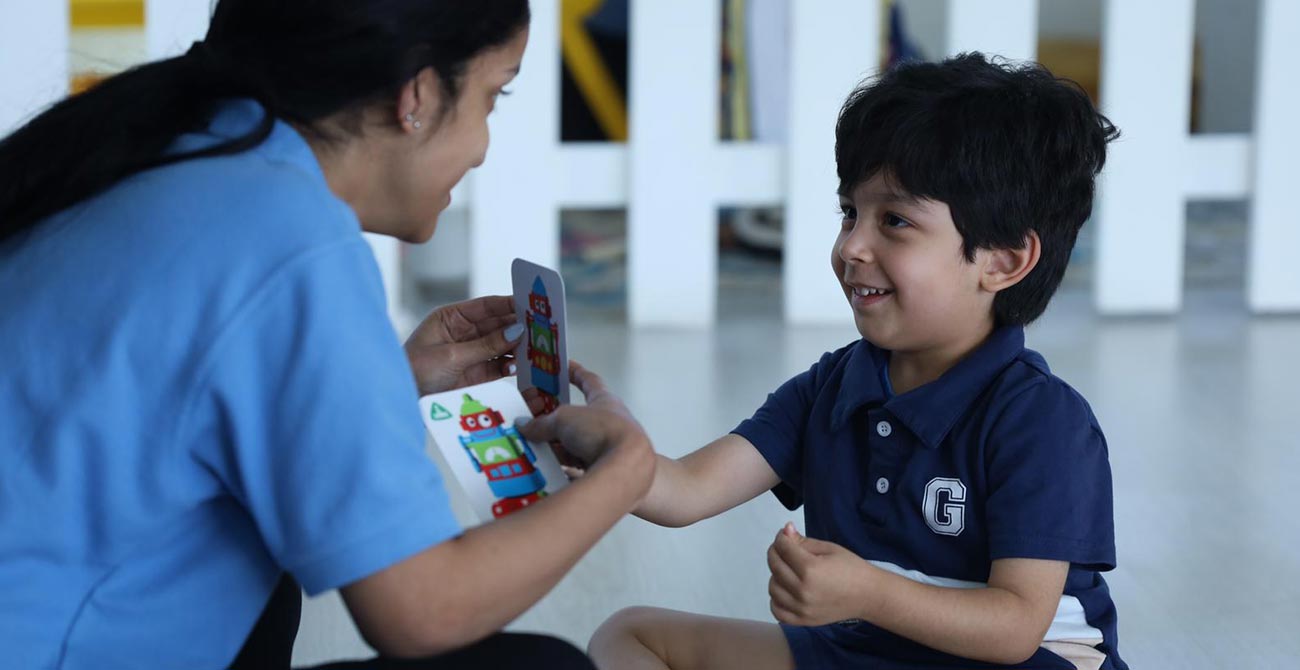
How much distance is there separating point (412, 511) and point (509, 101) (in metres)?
2.06

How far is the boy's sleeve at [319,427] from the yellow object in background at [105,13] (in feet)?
7.00

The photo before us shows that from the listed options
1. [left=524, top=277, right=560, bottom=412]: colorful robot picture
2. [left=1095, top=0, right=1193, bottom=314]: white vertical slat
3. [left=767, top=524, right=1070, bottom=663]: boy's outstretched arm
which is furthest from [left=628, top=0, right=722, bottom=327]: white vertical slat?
[left=767, top=524, right=1070, bottom=663]: boy's outstretched arm

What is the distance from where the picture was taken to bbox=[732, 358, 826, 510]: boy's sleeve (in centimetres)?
Result: 118

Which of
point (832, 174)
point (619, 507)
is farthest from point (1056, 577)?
point (832, 174)

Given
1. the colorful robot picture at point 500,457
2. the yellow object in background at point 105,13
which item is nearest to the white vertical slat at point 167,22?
the yellow object in background at point 105,13

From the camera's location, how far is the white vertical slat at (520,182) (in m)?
2.76

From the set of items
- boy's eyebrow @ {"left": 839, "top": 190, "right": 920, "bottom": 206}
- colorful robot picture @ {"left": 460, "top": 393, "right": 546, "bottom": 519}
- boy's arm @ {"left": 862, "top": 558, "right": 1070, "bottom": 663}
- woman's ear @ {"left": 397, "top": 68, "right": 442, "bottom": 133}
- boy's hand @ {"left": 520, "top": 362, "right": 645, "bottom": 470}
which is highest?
woman's ear @ {"left": 397, "top": 68, "right": 442, "bottom": 133}

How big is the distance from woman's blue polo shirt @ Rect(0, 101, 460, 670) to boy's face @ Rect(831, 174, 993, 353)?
0.41 m

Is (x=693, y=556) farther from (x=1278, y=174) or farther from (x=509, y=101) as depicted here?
(x=1278, y=174)

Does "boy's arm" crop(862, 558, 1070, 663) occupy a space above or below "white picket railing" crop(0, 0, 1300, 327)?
below

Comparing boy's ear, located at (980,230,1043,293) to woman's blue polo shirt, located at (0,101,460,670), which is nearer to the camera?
woman's blue polo shirt, located at (0,101,460,670)

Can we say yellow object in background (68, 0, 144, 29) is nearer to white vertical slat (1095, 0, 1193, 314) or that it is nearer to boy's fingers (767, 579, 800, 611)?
white vertical slat (1095, 0, 1193, 314)

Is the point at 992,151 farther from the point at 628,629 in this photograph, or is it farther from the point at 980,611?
the point at 628,629

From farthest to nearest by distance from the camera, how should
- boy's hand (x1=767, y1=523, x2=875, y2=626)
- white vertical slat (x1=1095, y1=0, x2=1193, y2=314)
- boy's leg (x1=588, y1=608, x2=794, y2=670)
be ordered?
1. white vertical slat (x1=1095, y1=0, x2=1193, y2=314)
2. boy's leg (x1=588, y1=608, x2=794, y2=670)
3. boy's hand (x1=767, y1=523, x2=875, y2=626)
